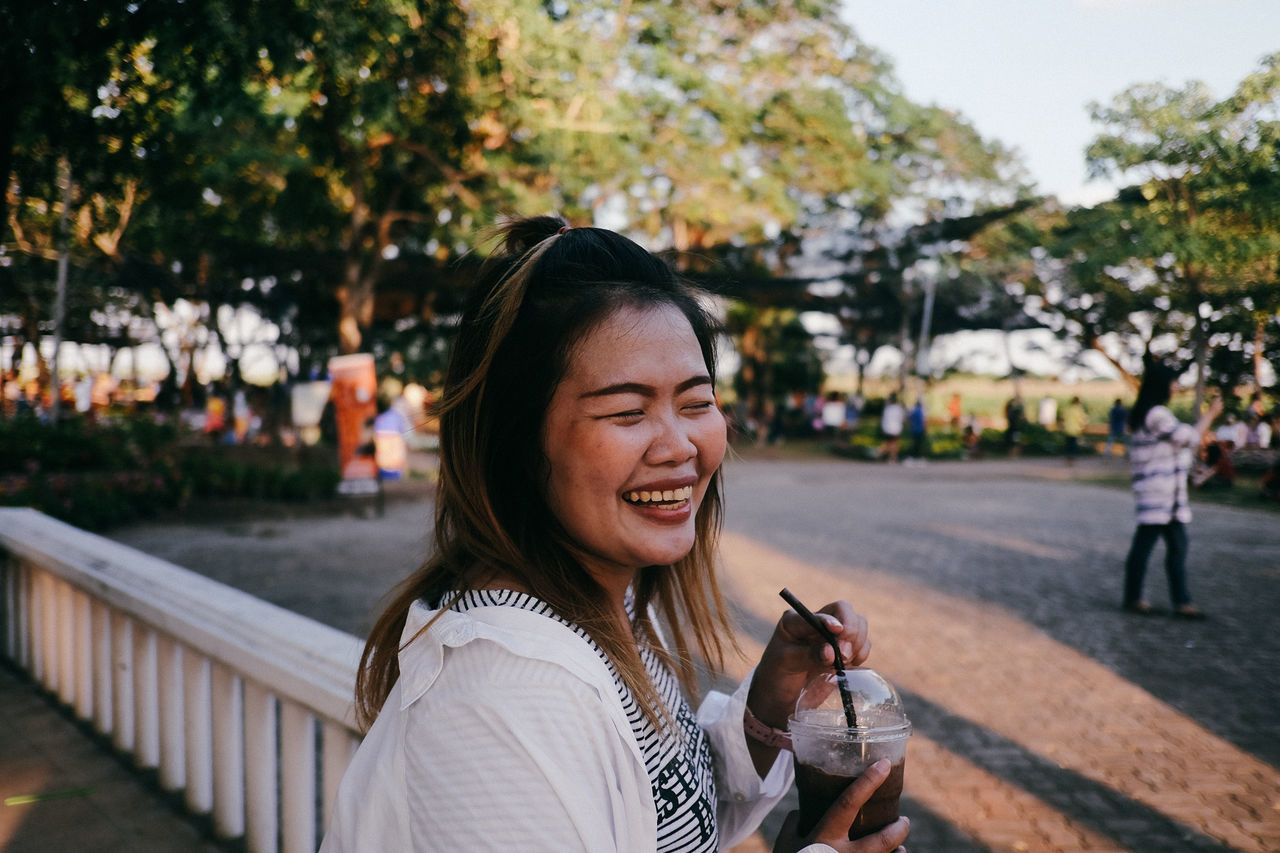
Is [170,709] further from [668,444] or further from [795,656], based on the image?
[668,444]

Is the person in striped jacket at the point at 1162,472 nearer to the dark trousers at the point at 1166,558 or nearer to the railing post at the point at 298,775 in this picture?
the dark trousers at the point at 1166,558

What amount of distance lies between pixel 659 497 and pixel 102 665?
126 inches

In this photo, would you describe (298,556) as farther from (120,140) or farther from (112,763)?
(112,763)

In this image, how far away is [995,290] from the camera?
2664 cm

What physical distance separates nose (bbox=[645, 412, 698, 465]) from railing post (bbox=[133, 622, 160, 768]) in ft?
8.54

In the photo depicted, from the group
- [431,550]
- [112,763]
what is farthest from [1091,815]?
[112,763]

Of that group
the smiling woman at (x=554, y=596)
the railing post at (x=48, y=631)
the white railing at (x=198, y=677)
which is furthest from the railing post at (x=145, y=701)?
the smiling woman at (x=554, y=596)

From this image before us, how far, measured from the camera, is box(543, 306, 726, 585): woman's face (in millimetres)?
1262

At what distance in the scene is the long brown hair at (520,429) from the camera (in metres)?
1.28

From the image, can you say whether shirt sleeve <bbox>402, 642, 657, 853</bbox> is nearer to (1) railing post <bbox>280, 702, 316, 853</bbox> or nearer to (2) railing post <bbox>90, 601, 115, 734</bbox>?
(1) railing post <bbox>280, 702, 316, 853</bbox>

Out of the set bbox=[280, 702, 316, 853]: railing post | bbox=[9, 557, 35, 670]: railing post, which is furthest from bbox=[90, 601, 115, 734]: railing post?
bbox=[280, 702, 316, 853]: railing post

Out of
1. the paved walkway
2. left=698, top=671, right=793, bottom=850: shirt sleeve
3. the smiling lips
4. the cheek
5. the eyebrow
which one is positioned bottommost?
the paved walkway

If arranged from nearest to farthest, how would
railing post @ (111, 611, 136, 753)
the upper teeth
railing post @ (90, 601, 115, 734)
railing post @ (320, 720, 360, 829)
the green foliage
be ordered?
the upper teeth
railing post @ (320, 720, 360, 829)
railing post @ (111, 611, 136, 753)
railing post @ (90, 601, 115, 734)
the green foliage

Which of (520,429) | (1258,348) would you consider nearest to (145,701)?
(520,429)
